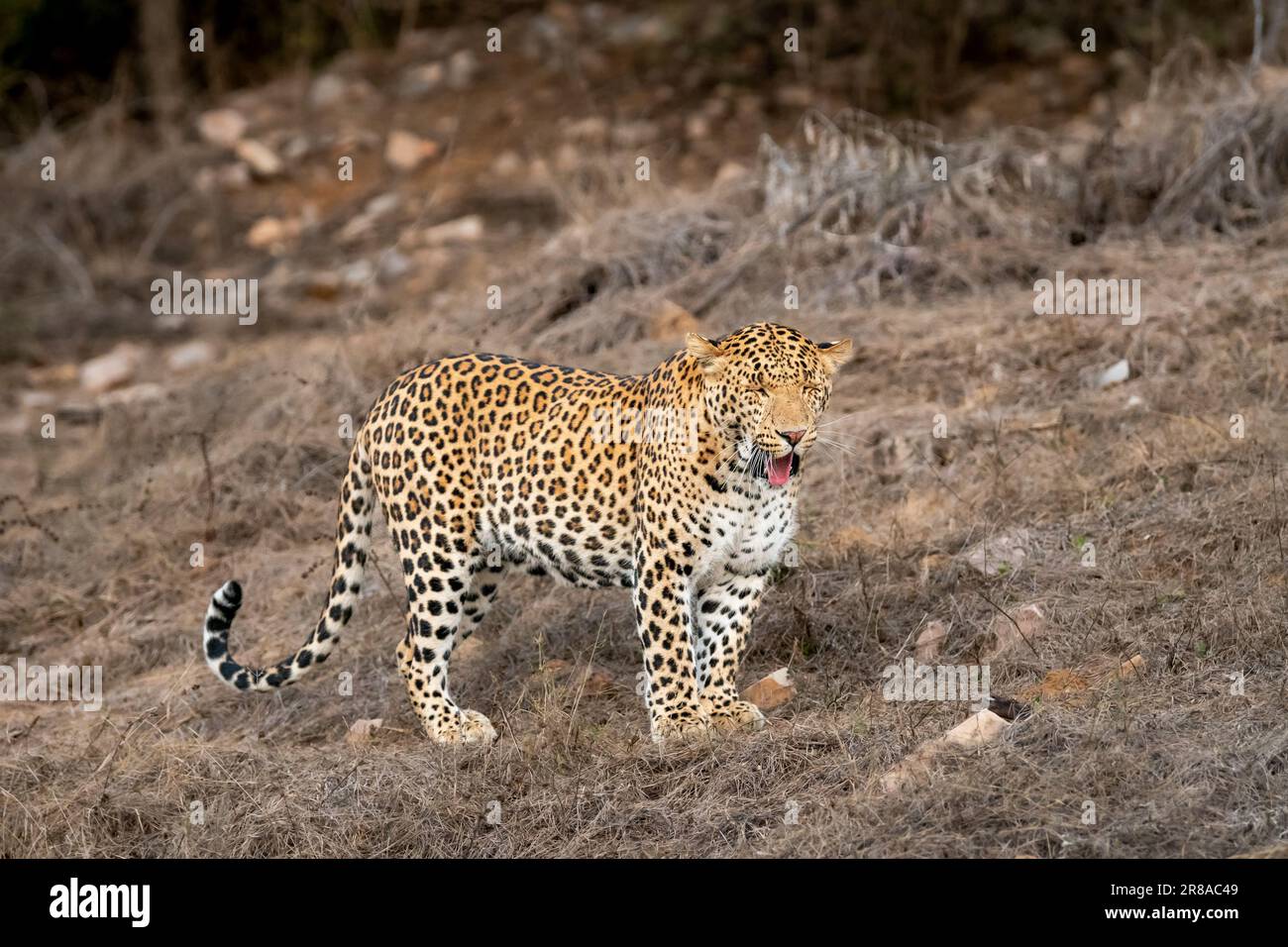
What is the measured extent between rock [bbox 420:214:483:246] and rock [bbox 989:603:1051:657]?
9.92 metres

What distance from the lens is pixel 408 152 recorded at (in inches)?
742

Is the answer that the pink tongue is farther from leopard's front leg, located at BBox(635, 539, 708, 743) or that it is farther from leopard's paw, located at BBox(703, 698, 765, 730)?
leopard's paw, located at BBox(703, 698, 765, 730)

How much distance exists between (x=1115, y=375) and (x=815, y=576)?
2644 millimetres

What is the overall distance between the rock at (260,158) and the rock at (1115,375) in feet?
38.9

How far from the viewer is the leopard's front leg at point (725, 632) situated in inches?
271

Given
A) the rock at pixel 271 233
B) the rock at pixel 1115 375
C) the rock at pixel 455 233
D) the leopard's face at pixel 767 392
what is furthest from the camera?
the rock at pixel 271 233

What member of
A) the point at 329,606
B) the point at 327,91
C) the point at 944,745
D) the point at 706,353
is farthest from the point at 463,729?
the point at 327,91

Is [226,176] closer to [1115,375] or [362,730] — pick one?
[1115,375]

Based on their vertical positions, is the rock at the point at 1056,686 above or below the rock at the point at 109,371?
above

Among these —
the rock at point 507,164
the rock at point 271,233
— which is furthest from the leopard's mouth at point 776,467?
the rock at point 271,233

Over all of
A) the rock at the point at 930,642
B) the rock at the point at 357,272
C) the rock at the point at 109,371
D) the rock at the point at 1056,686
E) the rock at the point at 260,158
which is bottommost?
the rock at the point at 109,371

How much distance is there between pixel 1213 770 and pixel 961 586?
2.17 m

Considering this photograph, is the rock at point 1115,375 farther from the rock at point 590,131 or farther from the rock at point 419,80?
the rock at point 419,80

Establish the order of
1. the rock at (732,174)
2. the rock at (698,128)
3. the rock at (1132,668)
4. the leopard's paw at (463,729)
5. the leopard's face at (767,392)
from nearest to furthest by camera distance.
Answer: the leopard's face at (767,392) < the rock at (1132,668) < the leopard's paw at (463,729) < the rock at (732,174) < the rock at (698,128)
